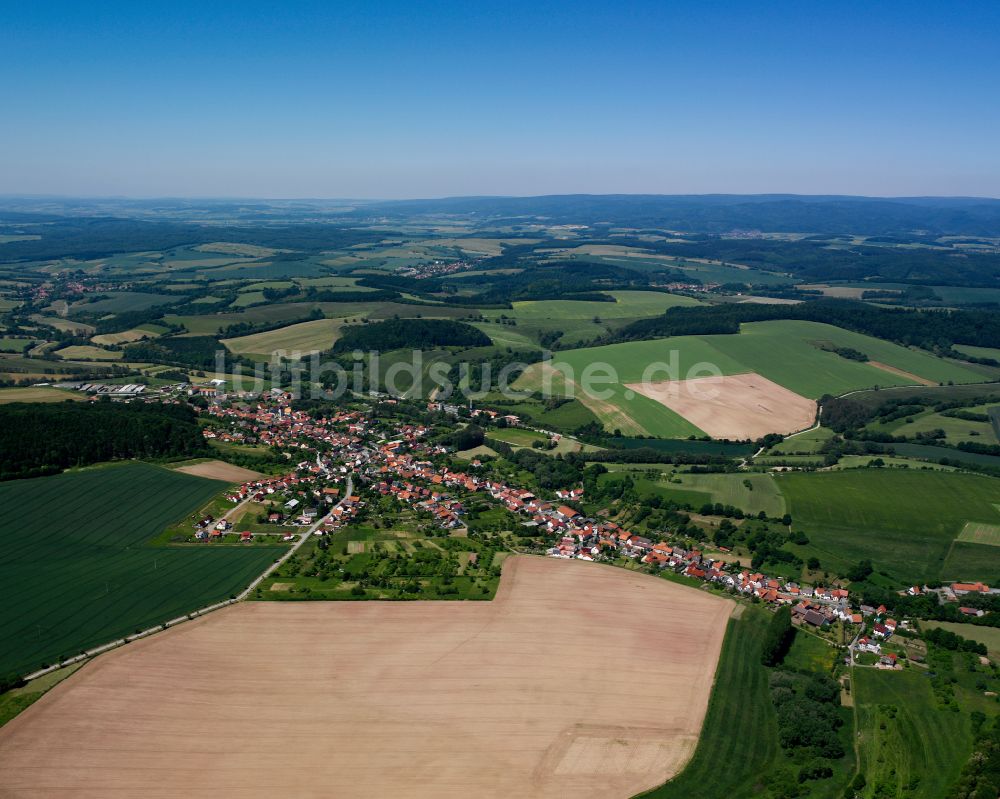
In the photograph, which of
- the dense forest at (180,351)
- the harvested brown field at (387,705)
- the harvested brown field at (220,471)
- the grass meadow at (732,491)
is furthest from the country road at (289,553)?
the dense forest at (180,351)

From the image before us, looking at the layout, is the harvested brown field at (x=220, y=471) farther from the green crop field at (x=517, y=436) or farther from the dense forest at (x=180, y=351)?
the dense forest at (x=180, y=351)

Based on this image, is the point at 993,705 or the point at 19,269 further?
the point at 19,269

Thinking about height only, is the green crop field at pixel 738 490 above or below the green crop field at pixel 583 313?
below

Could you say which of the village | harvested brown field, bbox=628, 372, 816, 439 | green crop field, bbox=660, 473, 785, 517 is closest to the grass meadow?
green crop field, bbox=660, 473, 785, 517

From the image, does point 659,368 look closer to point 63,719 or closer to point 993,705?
point 993,705

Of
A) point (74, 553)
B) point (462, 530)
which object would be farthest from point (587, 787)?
point (74, 553)

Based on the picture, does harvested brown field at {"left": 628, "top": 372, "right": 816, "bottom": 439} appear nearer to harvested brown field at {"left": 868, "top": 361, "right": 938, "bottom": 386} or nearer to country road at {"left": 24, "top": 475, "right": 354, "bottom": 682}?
harvested brown field at {"left": 868, "top": 361, "right": 938, "bottom": 386}

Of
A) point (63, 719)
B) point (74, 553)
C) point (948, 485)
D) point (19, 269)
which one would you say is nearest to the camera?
point (63, 719)
